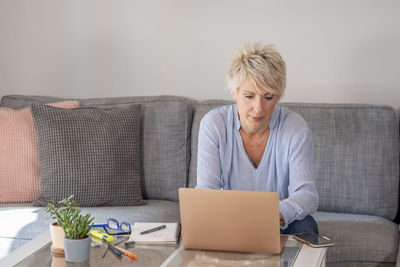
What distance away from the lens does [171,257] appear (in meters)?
1.53

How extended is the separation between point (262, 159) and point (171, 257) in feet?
2.13

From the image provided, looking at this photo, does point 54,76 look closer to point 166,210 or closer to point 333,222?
point 166,210

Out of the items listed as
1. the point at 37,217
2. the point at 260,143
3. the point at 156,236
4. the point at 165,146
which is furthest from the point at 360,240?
the point at 37,217

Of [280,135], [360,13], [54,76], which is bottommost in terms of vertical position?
[280,135]

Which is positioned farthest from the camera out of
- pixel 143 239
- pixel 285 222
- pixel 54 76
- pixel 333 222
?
pixel 54 76

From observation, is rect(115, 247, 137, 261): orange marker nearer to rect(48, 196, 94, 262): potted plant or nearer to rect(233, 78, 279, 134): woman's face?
rect(48, 196, 94, 262): potted plant

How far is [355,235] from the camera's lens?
7.26 ft

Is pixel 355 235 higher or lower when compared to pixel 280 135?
lower

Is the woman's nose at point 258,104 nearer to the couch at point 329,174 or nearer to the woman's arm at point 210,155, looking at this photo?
the woman's arm at point 210,155

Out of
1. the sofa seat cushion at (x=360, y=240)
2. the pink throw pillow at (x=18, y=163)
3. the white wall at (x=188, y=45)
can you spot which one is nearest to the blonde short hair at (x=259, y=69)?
the sofa seat cushion at (x=360, y=240)

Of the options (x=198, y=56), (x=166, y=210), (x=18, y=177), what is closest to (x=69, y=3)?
(x=198, y=56)

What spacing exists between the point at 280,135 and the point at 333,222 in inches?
21.3

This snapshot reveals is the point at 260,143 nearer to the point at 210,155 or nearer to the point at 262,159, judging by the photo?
the point at 262,159

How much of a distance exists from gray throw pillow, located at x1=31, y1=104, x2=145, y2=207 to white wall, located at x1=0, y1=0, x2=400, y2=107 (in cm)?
60
